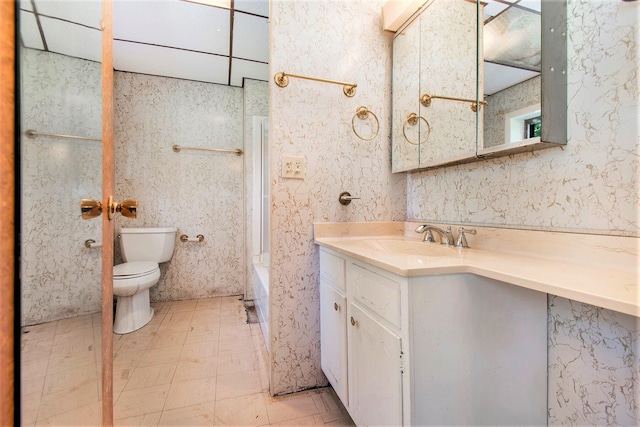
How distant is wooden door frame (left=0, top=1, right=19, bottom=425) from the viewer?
16.3 inches

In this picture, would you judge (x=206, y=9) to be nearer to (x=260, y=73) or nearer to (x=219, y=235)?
(x=260, y=73)

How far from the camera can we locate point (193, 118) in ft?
8.50

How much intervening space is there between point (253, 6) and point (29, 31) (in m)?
1.53

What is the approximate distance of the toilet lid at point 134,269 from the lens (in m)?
1.87

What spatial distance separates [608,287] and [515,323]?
0.34 meters

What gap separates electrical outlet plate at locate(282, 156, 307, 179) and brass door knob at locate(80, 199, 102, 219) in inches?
29.3

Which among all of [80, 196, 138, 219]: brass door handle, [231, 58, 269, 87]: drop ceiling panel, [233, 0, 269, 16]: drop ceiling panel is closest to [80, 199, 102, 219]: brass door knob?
[80, 196, 138, 219]: brass door handle

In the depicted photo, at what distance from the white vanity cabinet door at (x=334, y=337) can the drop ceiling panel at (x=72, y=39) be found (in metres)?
1.10

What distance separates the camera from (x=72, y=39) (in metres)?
0.63

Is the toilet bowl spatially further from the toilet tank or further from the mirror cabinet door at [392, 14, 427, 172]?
the mirror cabinet door at [392, 14, 427, 172]

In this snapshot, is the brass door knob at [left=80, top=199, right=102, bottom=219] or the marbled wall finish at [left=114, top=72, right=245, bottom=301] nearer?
the brass door knob at [left=80, top=199, right=102, bottom=219]

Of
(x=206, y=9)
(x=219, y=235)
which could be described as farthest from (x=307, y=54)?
(x=219, y=235)

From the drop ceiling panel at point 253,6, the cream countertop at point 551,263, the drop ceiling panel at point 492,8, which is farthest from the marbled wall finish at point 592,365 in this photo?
the drop ceiling panel at point 253,6

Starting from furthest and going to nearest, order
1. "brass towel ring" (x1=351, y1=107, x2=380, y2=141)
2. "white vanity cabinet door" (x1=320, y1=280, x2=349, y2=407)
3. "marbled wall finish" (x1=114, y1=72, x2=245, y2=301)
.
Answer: "marbled wall finish" (x1=114, y1=72, x2=245, y2=301) → "brass towel ring" (x1=351, y1=107, x2=380, y2=141) → "white vanity cabinet door" (x1=320, y1=280, x2=349, y2=407)
